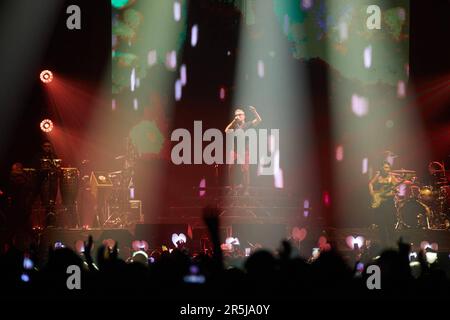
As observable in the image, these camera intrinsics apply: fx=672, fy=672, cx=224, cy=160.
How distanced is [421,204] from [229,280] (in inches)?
286

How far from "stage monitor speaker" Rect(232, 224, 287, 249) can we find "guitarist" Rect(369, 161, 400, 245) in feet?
5.05

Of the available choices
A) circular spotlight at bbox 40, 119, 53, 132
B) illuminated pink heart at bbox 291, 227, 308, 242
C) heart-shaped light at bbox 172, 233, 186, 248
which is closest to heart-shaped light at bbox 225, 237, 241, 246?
heart-shaped light at bbox 172, 233, 186, 248

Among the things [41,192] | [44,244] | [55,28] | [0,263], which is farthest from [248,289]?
[55,28]

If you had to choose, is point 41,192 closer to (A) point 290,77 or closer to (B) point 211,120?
(B) point 211,120

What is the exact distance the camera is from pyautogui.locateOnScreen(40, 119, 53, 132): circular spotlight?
402 inches

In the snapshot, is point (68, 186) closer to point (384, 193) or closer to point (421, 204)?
point (384, 193)

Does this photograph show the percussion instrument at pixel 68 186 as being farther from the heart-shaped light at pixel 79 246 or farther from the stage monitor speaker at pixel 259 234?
the stage monitor speaker at pixel 259 234

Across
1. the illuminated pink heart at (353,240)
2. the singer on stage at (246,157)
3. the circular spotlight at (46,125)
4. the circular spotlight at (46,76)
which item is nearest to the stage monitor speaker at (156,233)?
the illuminated pink heart at (353,240)

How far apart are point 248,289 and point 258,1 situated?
342 inches

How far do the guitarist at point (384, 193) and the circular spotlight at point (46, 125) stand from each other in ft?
16.1

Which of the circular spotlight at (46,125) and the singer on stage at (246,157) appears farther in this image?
the singer on stage at (246,157)

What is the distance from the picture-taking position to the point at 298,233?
942 cm

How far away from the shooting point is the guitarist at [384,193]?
30.7 ft

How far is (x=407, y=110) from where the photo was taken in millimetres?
11000
